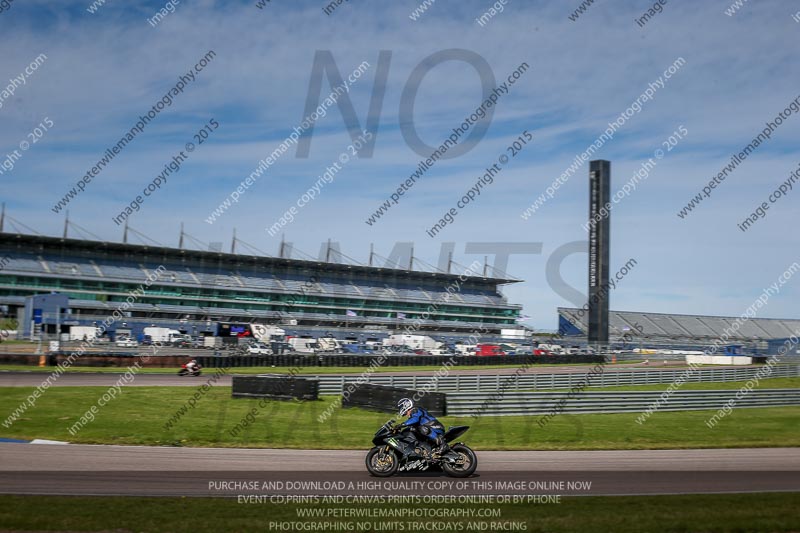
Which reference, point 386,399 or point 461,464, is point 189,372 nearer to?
point 386,399

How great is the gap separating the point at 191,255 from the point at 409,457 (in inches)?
3311

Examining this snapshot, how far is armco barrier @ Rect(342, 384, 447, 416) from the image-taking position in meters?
24.2

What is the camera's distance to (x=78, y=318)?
67.4m

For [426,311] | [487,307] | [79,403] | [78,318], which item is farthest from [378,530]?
[487,307]

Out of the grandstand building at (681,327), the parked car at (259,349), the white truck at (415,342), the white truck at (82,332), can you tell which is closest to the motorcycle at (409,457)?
the parked car at (259,349)

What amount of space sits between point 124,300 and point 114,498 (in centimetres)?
7873

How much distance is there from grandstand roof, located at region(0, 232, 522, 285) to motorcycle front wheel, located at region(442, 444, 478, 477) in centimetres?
7963

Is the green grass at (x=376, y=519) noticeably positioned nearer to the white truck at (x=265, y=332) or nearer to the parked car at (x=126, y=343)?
the parked car at (x=126, y=343)

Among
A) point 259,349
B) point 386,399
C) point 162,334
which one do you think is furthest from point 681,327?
point 386,399

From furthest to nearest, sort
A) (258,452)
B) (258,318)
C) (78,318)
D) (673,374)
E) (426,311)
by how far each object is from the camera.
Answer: (426,311), (258,318), (78,318), (673,374), (258,452)

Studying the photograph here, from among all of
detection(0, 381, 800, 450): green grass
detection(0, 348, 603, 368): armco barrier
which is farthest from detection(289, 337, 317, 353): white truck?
detection(0, 381, 800, 450): green grass

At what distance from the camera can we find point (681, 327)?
→ 358 ft

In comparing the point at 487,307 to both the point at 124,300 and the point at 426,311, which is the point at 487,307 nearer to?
the point at 426,311

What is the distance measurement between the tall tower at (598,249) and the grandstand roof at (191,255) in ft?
105
